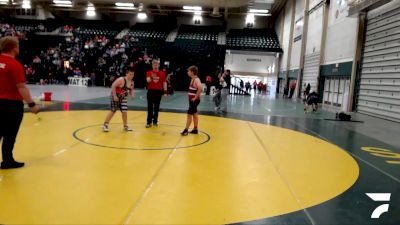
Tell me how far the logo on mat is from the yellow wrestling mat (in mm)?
403

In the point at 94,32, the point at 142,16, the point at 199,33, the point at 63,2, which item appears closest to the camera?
the point at 63,2

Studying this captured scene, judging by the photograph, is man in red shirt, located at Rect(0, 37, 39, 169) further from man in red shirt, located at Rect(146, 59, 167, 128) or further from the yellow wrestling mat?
man in red shirt, located at Rect(146, 59, 167, 128)

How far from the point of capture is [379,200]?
4285mm

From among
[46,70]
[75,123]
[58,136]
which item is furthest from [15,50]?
[46,70]

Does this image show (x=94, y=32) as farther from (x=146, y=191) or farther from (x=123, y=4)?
(x=146, y=191)

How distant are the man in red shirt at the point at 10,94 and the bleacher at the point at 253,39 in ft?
114

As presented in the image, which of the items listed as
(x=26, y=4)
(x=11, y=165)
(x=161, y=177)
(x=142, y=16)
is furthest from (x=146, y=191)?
(x=26, y=4)

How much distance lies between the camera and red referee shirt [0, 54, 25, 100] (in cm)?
446

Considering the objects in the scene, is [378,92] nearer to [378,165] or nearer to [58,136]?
[378,165]

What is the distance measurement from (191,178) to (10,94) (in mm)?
2697

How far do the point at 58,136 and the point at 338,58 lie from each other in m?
17.7

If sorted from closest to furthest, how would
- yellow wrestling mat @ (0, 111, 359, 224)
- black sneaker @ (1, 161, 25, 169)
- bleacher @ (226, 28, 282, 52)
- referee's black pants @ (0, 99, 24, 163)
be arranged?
1. yellow wrestling mat @ (0, 111, 359, 224)
2. referee's black pants @ (0, 99, 24, 163)
3. black sneaker @ (1, 161, 25, 169)
4. bleacher @ (226, 28, 282, 52)

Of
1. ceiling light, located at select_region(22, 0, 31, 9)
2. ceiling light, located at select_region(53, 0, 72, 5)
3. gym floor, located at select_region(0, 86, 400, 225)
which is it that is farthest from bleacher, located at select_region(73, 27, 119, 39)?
gym floor, located at select_region(0, 86, 400, 225)

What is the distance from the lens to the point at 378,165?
6223 millimetres
